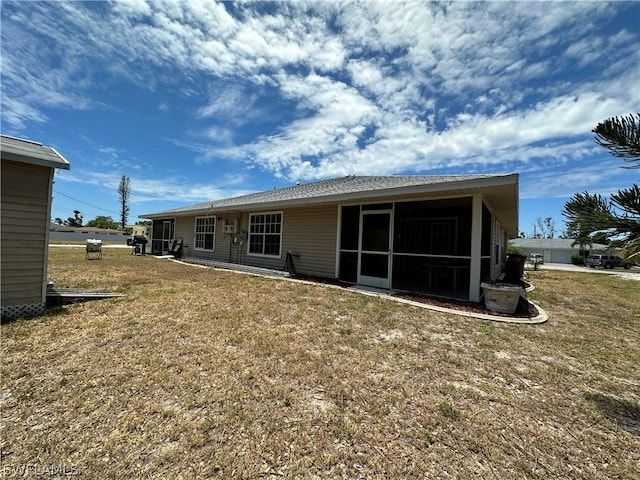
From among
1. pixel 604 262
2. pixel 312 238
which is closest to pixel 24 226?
pixel 312 238

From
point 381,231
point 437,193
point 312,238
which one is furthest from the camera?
point 312,238

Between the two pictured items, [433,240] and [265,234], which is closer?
[265,234]

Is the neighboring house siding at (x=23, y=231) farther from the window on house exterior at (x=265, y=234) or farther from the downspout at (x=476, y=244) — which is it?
the downspout at (x=476, y=244)

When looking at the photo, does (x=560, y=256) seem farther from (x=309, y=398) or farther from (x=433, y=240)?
(x=309, y=398)

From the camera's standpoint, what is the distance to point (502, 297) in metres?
5.37

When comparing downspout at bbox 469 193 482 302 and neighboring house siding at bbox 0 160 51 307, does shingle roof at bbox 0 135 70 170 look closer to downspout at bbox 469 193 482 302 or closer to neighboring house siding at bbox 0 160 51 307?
neighboring house siding at bbox 0 160 51 307

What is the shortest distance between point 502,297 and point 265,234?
7.99m

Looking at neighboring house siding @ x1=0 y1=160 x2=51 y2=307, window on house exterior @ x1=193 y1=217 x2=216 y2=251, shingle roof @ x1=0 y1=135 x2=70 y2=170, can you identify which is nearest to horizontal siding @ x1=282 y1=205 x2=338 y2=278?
window on house exterior @ x1=193 y1=217 x2=216 y2=251

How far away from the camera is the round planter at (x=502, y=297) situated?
529cm

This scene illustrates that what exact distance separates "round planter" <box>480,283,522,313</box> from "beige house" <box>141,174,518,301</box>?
72cm

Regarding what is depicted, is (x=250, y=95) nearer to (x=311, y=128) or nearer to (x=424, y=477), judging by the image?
(x=311, y=128)

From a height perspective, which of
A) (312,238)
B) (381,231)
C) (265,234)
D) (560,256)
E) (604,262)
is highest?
(381,231)

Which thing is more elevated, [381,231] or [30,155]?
[30,155]

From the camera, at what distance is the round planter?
17.3 ft
